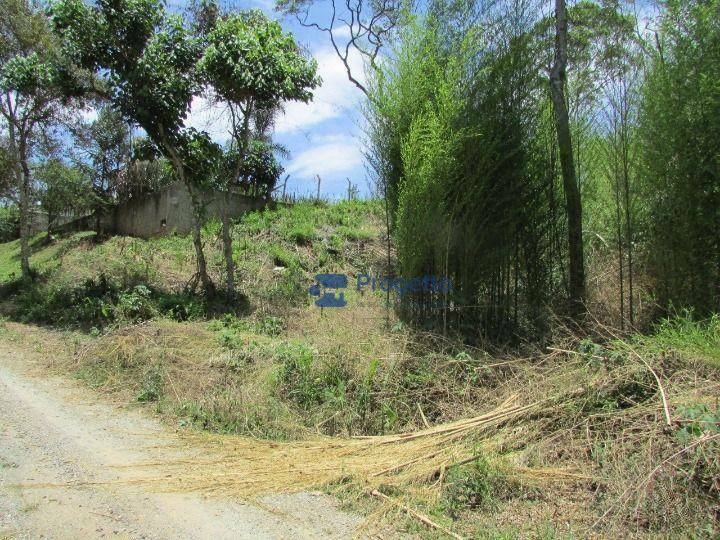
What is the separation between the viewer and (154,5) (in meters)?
8.95

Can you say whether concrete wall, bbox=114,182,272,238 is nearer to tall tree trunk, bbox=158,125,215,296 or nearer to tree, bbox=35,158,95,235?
tree, bbox=35,158,95,235

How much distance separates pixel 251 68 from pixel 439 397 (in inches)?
257

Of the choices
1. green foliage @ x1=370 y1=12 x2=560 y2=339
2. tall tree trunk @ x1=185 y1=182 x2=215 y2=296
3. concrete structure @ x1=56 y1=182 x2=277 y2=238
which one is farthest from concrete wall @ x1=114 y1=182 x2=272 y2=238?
green foliage @ x1=370 y1=12 x2=560 y2=339

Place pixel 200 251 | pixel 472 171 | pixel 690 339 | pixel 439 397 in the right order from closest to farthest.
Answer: pixel 690 339 → pixel 439 397 → pixel 472 171 → pixel 200 251

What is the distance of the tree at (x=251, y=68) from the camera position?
28.2 ft

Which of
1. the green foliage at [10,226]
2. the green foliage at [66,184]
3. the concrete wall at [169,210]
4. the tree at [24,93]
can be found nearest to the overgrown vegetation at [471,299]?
the tree at [24,93]

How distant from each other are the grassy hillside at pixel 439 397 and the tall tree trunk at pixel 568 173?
75 centimetres

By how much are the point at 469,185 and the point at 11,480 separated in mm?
5014

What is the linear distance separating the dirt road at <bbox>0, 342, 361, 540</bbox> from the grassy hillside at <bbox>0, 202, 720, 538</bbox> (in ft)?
1.41

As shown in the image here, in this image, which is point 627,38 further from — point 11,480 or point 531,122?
point 11,480

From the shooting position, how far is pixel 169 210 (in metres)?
14.3

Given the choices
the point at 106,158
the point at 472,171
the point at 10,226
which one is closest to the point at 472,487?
the point at 472,171

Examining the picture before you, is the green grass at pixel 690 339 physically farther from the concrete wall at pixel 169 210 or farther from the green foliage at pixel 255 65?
the concrete wall at pixel 169 210

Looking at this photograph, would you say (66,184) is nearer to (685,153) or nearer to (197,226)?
(197,226)
